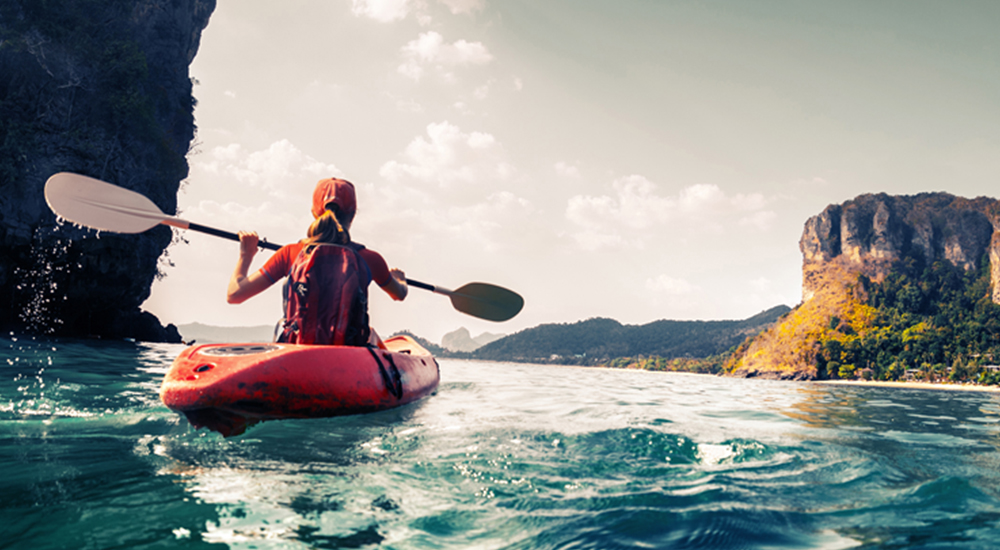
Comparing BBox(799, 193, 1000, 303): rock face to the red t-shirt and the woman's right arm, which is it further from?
the woman's right arm

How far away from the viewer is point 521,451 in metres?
3.45

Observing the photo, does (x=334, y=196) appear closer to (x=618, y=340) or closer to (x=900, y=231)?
(x=900, y=231)

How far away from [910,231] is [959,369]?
4650cm

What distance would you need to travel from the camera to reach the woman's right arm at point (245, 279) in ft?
14.9

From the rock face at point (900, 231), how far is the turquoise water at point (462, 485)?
306 ft

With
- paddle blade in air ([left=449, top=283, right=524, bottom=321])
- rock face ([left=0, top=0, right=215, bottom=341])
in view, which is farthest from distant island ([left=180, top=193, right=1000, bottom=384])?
rock face ([left=0, top=0, right=215, bottom=341])

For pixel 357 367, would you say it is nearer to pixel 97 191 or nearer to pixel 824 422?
pixel 97 191

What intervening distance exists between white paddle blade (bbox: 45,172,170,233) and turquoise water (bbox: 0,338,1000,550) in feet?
6.55

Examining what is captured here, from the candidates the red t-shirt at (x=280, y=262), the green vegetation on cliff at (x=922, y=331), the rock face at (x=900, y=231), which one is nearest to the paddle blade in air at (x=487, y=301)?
the red t-shirt at (x=280, y=262)

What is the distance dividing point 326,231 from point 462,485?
9.80ft

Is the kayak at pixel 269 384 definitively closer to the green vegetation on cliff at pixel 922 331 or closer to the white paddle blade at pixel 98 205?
the white paddle blade at pixel 98 205

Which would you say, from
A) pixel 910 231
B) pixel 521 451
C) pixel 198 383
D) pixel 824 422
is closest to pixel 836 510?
pixel 521 451

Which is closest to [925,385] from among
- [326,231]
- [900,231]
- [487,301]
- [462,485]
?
[900,231]

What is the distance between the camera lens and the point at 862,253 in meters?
82.8
